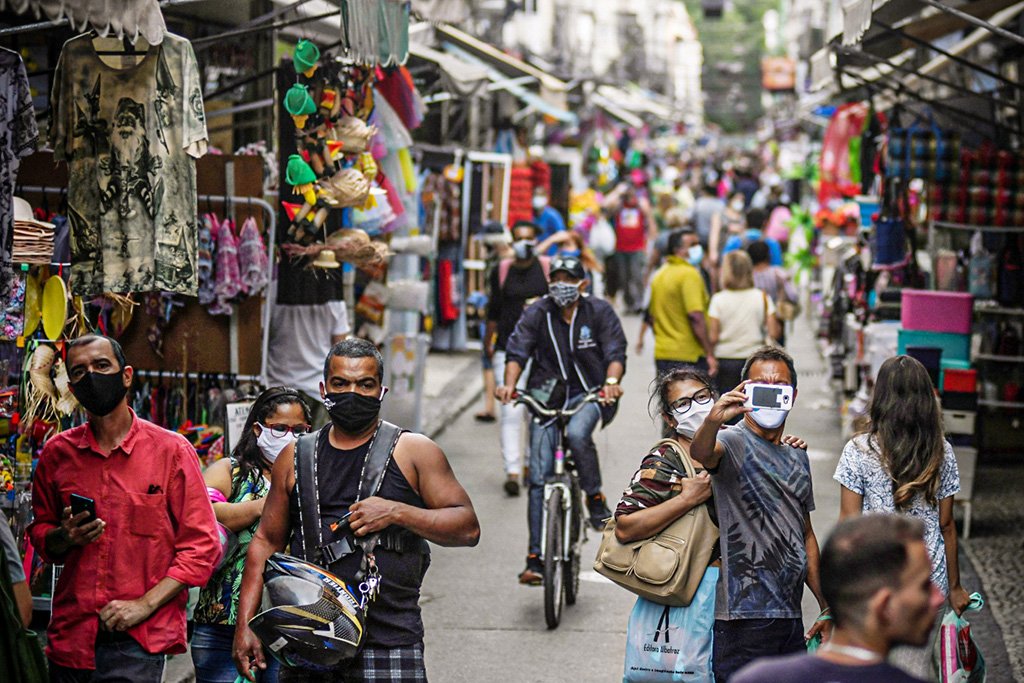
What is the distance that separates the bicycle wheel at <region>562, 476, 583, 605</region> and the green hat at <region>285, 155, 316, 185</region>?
2.56 m

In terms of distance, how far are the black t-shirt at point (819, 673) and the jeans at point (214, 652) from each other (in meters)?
2.74

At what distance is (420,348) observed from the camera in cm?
1255

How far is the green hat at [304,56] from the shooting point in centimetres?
925

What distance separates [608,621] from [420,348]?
15.4 feet

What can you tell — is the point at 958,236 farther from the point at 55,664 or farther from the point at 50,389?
the point at 55,664

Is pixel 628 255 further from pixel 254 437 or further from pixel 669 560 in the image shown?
pixel 669 560

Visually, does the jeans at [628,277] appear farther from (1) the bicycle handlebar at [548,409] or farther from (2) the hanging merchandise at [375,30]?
(1) the bicycle handlebar at [548,409]

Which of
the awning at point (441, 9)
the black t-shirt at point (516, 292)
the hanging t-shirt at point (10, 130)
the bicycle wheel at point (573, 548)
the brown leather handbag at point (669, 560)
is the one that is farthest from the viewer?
the black t-shirt at point (516, 292)

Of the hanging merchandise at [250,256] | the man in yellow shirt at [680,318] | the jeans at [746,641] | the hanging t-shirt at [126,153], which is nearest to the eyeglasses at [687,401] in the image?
the jeans at [746,641]

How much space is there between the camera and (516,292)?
480 inches

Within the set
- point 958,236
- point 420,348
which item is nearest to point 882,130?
point 958,236

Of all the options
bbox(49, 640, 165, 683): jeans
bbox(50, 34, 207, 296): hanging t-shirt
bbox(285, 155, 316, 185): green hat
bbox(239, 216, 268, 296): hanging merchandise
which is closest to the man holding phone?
bbox(49, 640, 165, 683): jeans

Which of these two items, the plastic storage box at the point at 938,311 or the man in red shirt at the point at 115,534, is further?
the plastic storage box at the point at 938,311

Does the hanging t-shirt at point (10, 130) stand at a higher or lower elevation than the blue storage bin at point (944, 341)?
higher
